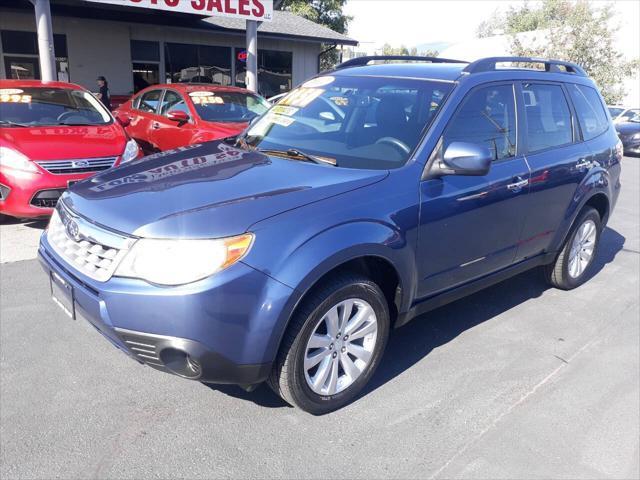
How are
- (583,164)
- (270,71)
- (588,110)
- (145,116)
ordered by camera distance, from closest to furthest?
(583,164) → (588,110) → (145,116) → (270,71)

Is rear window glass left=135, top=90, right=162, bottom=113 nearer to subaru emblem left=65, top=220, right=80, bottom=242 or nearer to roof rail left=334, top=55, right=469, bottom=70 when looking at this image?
roof rail left=334, top=55, right=469, bottom=70

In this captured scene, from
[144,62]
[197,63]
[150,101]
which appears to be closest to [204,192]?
[150,101]

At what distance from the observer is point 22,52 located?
55.3 ft

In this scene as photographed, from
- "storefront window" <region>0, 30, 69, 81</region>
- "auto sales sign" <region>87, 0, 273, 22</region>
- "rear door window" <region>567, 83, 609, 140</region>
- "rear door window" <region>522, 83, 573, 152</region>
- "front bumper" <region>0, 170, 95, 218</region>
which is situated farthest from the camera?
"storefront window" <region>0, 30, 69, 81</region>

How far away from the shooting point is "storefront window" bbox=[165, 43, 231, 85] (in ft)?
65.5

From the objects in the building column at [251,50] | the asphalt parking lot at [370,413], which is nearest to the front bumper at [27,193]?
the asphalt parking lot at [370,413]

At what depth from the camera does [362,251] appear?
2727mm

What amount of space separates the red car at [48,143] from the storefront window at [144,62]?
12.8 m

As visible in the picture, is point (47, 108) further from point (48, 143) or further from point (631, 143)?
point (631, 143)

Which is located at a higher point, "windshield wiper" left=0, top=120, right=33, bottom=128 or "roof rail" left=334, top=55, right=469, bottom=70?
"roof rail" left=334, top=55, right=469, bottom=70

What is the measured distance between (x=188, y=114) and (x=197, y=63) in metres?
13.3

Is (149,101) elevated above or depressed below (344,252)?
above

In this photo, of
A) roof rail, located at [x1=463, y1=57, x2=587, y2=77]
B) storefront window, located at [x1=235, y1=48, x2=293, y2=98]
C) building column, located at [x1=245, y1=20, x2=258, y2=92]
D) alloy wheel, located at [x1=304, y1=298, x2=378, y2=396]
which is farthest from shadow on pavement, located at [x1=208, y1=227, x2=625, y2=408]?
storefront window, located at [x1=235, y1=48, x2=293, y2=98]

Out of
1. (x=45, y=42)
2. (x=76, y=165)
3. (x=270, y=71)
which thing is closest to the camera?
(x=76, y=165)
